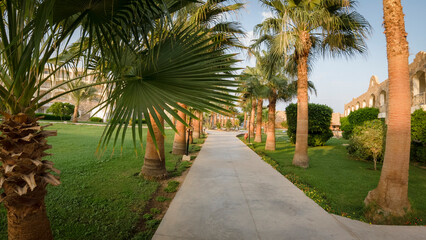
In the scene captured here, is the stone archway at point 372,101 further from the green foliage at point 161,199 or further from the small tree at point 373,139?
the green foliage at point 161,199

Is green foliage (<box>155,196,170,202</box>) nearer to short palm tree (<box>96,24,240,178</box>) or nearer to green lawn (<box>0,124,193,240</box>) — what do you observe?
green lawn (<box>0,124,193,240</box>)

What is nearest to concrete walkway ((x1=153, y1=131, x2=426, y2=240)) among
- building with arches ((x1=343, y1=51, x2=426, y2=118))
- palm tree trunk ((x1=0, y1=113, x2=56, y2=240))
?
palm tree trunk ((x1=0, y1=113, x2=56, y2=240))

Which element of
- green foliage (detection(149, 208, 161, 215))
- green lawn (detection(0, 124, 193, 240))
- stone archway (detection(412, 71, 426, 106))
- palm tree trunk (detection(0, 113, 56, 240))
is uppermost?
stone archway (detection(412, 71, 426, 106))

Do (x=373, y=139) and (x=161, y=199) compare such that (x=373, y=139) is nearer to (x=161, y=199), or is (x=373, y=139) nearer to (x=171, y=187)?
(x=171, y=187)

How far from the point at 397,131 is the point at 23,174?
5587 millimetres

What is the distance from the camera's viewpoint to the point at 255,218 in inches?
147

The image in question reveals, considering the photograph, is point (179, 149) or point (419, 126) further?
point (179, 149)

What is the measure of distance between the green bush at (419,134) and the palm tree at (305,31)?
3857mm

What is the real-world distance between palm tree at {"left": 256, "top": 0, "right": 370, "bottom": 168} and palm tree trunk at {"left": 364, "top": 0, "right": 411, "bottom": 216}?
386 cm

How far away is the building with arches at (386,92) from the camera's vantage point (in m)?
13.6

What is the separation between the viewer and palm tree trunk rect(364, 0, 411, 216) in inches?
156

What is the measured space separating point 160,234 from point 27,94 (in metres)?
2.42

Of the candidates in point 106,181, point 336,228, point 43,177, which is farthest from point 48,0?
point 106,181

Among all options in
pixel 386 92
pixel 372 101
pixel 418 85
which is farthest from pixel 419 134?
pixel 372 101
